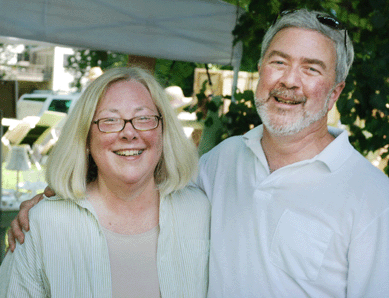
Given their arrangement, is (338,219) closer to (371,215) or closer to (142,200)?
(371,215)

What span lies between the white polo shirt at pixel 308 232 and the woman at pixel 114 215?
0.18 m

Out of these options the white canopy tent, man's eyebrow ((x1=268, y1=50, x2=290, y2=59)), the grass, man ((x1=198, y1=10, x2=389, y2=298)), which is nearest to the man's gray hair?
man ((x1=198, y1=10, x2=389, y2=298))

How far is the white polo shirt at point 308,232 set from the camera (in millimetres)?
1627

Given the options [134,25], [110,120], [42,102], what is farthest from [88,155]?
[42,102]

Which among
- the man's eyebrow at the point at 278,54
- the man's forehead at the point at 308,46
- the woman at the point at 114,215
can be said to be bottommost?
the woman at the point at 114,215

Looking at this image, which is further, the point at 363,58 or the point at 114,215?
the point at 363,58

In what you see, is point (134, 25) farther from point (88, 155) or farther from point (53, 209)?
point (53, 209)

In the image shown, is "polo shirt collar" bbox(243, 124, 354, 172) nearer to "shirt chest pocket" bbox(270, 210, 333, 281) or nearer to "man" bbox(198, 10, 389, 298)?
"man" bbox(198, 10, 389, 298)

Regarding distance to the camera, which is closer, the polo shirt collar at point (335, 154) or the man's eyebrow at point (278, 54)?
the polo shirt collar at point (335, 154)

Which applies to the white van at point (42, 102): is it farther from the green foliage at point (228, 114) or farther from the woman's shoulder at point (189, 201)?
the woman's shoulder at point (189, 201)

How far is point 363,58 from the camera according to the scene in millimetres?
3289

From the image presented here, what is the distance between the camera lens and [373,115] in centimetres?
342

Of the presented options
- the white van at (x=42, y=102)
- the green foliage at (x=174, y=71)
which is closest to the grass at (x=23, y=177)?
the white van at (x=42, y=102)

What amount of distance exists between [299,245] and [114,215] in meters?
0.84
